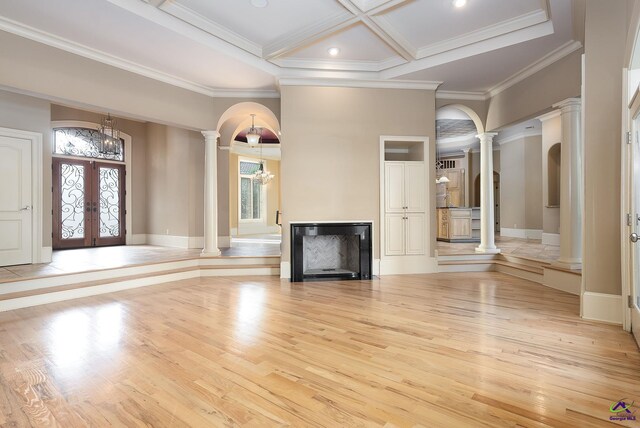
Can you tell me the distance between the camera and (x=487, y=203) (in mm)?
6215

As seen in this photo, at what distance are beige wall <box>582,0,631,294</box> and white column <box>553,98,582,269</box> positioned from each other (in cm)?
155

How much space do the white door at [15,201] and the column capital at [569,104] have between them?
8227 millimetres

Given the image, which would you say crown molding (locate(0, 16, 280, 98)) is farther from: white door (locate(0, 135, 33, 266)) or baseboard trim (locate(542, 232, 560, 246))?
baseboard trim (locate(542, 232, 560, 246))

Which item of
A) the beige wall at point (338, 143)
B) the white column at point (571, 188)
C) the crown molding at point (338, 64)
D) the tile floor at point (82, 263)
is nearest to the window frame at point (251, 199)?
the tile floor at point (82, 263)

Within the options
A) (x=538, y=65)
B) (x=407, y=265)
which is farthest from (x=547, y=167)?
(x=407, y=265)

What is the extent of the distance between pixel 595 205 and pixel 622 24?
67.2 inches

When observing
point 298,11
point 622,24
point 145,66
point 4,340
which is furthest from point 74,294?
point 622,24

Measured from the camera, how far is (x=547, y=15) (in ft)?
12.4

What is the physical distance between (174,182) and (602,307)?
787cm

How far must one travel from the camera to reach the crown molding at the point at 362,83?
5242 millimetres

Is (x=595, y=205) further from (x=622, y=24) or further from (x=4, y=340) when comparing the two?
(x=4, y=340)

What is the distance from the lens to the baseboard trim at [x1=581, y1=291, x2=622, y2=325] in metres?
3.12

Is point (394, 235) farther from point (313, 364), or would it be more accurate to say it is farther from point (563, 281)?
point (313, 364)

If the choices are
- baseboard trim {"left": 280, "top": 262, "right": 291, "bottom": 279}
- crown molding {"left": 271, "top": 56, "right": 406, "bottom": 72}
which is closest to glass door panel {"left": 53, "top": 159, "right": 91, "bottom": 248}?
baseboard trim {"left": 280, "top": 262, "right": 291, "bottom": 279}
